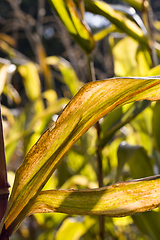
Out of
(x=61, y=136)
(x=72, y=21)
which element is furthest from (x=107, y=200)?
(x=72, y=21)

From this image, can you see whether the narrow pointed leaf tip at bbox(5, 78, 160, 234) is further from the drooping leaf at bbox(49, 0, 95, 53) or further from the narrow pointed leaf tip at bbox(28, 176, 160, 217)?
the drooping leaf at bbox(49, 0, 95, 53)

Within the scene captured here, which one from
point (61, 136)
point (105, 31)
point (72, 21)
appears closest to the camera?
point (61, 136)

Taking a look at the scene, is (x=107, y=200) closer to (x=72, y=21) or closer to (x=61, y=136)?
(x=61, y=136)

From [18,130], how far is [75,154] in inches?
6.5

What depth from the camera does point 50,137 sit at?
17 centimetres

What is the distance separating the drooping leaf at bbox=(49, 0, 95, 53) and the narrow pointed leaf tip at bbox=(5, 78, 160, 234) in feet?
0.48

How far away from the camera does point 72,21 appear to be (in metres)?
0.28

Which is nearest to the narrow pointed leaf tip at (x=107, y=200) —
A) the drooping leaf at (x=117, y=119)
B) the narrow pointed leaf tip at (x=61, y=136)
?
the narrow pointed leaf tip at (x=61, y=136)

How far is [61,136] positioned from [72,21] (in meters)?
0.17

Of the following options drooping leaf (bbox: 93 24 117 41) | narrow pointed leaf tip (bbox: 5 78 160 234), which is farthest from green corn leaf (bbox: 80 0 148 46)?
narrow pointed leaf tip (bbox: 5 78 160 234)

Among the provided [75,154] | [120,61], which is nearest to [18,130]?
[75,154]

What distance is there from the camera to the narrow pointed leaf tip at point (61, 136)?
164 mm

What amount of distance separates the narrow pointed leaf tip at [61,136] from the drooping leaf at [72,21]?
0.15 metres

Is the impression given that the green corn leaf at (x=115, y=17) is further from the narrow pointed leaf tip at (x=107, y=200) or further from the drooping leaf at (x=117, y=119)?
the narrow pointed leaf tip at (x=107, y=200)
